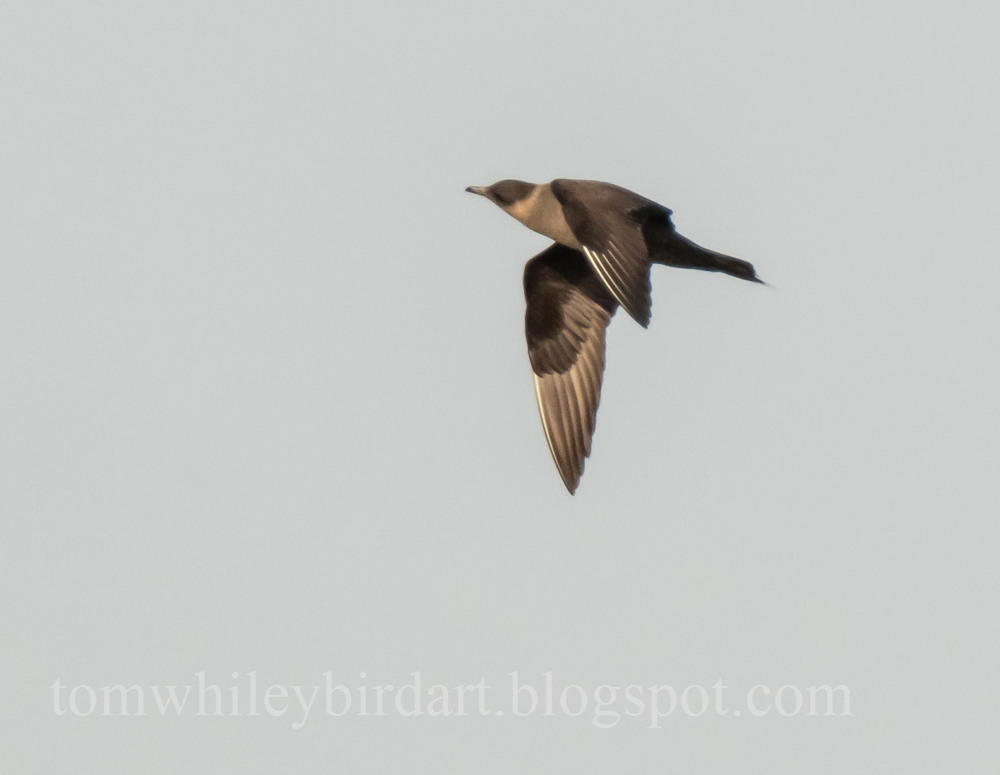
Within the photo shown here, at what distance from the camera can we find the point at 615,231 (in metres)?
10.0

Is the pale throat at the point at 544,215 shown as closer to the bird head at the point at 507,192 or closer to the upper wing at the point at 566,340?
the bird head at the point at 507,192

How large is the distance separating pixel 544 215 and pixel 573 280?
2.13ft

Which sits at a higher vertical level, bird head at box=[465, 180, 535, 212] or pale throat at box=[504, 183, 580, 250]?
bird head at box=[465, 180, 535, 212]

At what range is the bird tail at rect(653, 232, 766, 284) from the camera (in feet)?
34.7

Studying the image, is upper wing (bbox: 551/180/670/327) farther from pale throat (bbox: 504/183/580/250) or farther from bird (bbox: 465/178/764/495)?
pale throat (bbox: 504/183/580/250)

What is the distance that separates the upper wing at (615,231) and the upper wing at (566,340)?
89 centimetres

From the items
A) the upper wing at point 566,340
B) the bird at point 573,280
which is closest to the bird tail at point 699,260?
the bird at point 573,280

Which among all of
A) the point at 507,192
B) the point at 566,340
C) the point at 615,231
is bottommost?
the point at 566,340

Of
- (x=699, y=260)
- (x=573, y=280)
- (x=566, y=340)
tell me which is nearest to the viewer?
(x=699, y=260)

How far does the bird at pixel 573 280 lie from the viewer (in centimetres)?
1026

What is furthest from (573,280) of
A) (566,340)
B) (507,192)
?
(507,192)

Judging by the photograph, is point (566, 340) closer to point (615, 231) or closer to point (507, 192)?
point (507, 192)

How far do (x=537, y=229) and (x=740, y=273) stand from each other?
1147mm

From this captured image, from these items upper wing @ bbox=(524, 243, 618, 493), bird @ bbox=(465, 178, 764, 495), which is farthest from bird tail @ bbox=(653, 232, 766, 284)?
upper wing @ bbox=(524, 243, 618, 493)
